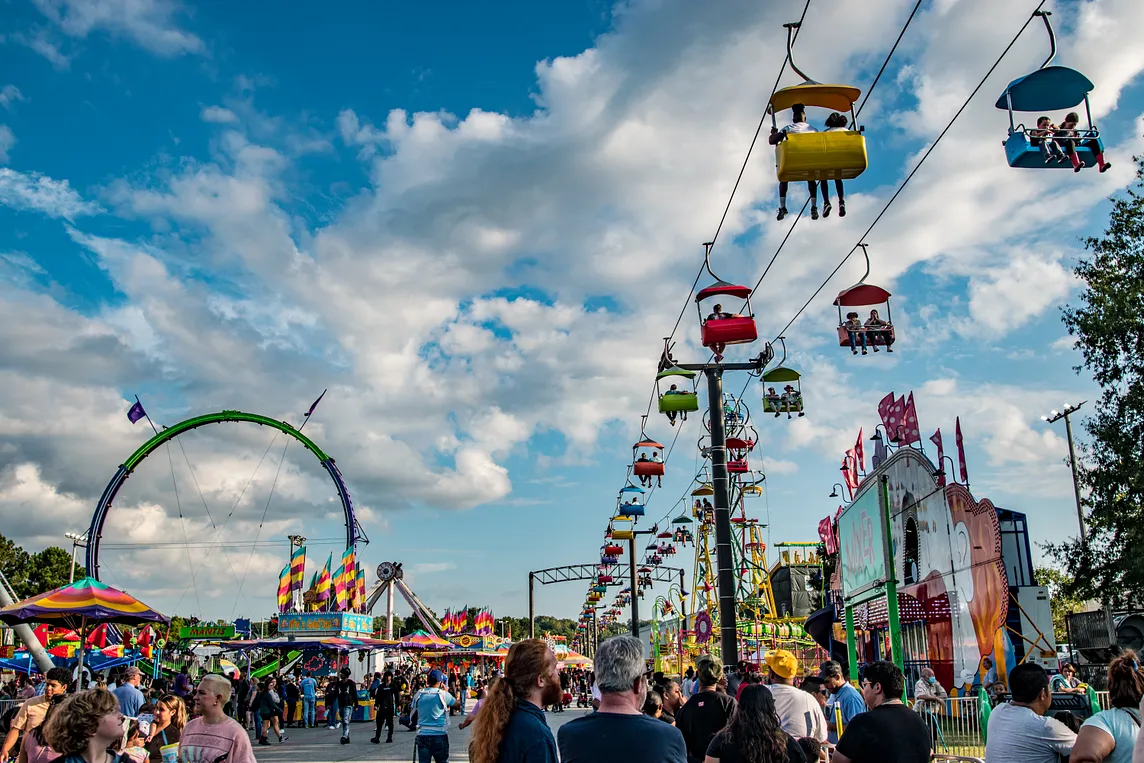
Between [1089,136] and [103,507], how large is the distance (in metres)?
52.8

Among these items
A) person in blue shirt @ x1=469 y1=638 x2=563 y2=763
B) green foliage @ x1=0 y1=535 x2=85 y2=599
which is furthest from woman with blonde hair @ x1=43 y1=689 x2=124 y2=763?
green foliage @ x1=0 y1=535 x2=85 y2=599

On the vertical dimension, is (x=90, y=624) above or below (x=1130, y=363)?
below

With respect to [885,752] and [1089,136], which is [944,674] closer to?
[1089,136]

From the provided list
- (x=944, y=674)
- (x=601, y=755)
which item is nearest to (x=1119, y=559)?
(x=944, y=674)

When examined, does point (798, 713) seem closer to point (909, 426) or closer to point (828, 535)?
point (909, 426)

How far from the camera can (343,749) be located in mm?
21203

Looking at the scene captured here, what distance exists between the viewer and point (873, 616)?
22109 mm

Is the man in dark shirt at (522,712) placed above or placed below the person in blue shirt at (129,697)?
above

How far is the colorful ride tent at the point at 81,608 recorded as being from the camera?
16531mm

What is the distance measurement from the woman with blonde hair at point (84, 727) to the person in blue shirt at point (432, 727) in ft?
17.9

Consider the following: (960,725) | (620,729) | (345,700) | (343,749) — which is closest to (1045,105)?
(620,729)

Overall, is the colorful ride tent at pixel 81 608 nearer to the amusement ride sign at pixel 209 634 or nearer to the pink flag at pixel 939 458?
the pink flag at pixel 939 458

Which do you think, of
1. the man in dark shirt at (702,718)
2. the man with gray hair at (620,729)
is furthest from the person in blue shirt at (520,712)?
the man in dark shirt at (702,718)

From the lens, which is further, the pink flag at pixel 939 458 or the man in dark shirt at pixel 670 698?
the pink flag at pixel 939 458
